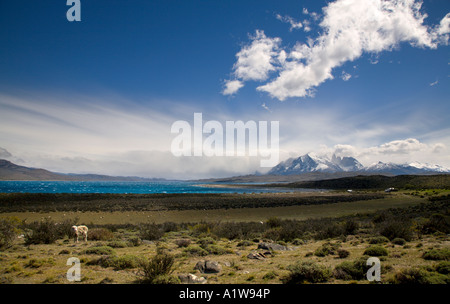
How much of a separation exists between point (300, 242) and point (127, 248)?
33.9 feet

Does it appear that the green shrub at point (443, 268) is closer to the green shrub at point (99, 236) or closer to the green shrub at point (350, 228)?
the green shrub at point (350, 228)

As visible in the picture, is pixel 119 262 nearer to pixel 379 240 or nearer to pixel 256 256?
pixel 256 256

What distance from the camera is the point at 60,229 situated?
15844 mm

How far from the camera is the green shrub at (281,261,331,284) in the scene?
23.7 feet

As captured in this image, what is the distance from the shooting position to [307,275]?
7.27 meters

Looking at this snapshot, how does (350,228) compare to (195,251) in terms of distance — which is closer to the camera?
(195,251)

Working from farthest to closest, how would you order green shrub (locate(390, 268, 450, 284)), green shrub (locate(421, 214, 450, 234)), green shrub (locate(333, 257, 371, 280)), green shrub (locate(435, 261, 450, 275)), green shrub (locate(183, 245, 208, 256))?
green shrub (locate(421, 214, 450, 234)) < green shrub (locate(183, 245, 208, 256)) < green shrub (locate(333, 257, 371, 280)) < green shrub (locate(435, 261, 450, 275)) < green shrub (locate(390, 268, 450, 284))

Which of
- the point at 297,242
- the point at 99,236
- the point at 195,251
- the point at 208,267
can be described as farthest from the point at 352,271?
the point at 99,236

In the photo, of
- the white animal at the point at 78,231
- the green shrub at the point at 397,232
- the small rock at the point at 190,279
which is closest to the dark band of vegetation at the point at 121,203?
the white animal at the point at 78,231

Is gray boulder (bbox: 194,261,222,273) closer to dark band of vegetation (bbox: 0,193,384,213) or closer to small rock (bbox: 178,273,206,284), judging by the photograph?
small rock (bbox: 178,273,206,284)

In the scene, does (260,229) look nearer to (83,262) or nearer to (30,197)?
(83,262)

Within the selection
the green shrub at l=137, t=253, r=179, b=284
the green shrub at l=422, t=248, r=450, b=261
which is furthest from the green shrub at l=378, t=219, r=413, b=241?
the green shrub at l=137, t=253, r=179, b=284
